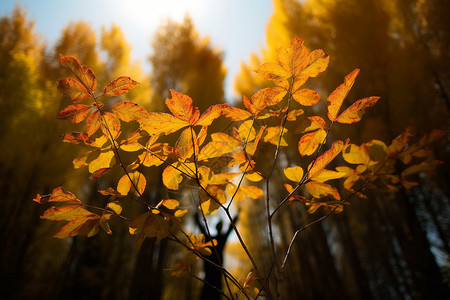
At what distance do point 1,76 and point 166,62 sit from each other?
2.26 meters

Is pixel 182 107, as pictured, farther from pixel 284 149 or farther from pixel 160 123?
pixel 284 149

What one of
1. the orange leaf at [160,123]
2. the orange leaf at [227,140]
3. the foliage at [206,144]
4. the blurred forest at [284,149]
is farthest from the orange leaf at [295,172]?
the blurred forest at [284,149]

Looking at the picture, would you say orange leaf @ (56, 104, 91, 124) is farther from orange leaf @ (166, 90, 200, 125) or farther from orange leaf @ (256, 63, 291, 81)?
orange leaf @ (256, 63, 291, 81)

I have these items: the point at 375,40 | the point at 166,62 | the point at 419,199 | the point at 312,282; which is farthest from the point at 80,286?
the point at 375,40

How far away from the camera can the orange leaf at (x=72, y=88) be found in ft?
1.30

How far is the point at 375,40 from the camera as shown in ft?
7.73

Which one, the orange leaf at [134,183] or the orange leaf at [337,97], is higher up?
the orange leaf at [337,97]

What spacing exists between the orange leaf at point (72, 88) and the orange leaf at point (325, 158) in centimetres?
44

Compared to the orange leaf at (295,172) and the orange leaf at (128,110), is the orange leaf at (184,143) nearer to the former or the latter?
the orange leaf at (128,110)

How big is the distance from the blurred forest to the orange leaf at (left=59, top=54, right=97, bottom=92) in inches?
54.5

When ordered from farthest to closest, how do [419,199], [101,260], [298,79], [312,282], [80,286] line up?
1. [101,260]
2. [80,286]
3. [312,282]
4. [419,199]
5. [298,79]

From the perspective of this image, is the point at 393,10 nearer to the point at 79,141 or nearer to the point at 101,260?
the point at 79,141

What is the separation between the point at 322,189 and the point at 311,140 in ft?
0.33

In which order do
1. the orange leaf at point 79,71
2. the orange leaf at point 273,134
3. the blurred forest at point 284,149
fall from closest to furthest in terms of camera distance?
the orange leaf at point 79,71 < the orange leaf at point 273,134 < the blurred forest at point 284,149
